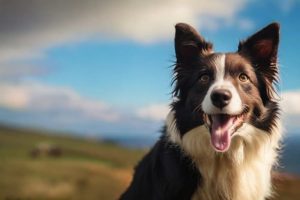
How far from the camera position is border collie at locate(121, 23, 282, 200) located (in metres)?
5.82

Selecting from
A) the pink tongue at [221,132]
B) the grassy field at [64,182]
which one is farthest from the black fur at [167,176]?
the grassy field at [64,182]

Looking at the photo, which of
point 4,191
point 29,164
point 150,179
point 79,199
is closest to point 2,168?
point 29,164

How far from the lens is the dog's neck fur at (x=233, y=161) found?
5977mm

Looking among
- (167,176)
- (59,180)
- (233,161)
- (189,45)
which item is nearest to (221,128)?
(233,161)

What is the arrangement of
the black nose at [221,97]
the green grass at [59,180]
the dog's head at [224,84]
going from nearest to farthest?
the black nose at [221,97] → the dog's head at [224,84] → the green grass at [59,180]

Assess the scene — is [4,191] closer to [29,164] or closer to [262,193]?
[29,164]

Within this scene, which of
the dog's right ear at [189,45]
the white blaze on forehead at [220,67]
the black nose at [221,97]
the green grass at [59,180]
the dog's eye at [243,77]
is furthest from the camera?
the green grass at [59,180]

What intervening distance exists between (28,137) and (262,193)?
30413mm

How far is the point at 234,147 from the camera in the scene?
605cm

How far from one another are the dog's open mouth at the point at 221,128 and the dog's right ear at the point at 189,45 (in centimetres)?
82

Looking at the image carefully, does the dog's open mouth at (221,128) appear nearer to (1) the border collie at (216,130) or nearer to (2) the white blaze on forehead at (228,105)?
(1) the border collie at (216,130)

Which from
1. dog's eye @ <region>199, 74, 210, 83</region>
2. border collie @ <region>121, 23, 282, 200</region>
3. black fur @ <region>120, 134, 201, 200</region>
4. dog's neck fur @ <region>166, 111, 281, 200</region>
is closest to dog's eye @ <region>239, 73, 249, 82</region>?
border collie @ <region>121, 23, 282, 200</region>

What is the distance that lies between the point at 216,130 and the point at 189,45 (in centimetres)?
110

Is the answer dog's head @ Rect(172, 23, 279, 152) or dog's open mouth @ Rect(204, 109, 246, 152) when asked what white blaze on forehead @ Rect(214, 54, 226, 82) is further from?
dog's open mouth @ Rect(204, 109, 246, 152)
